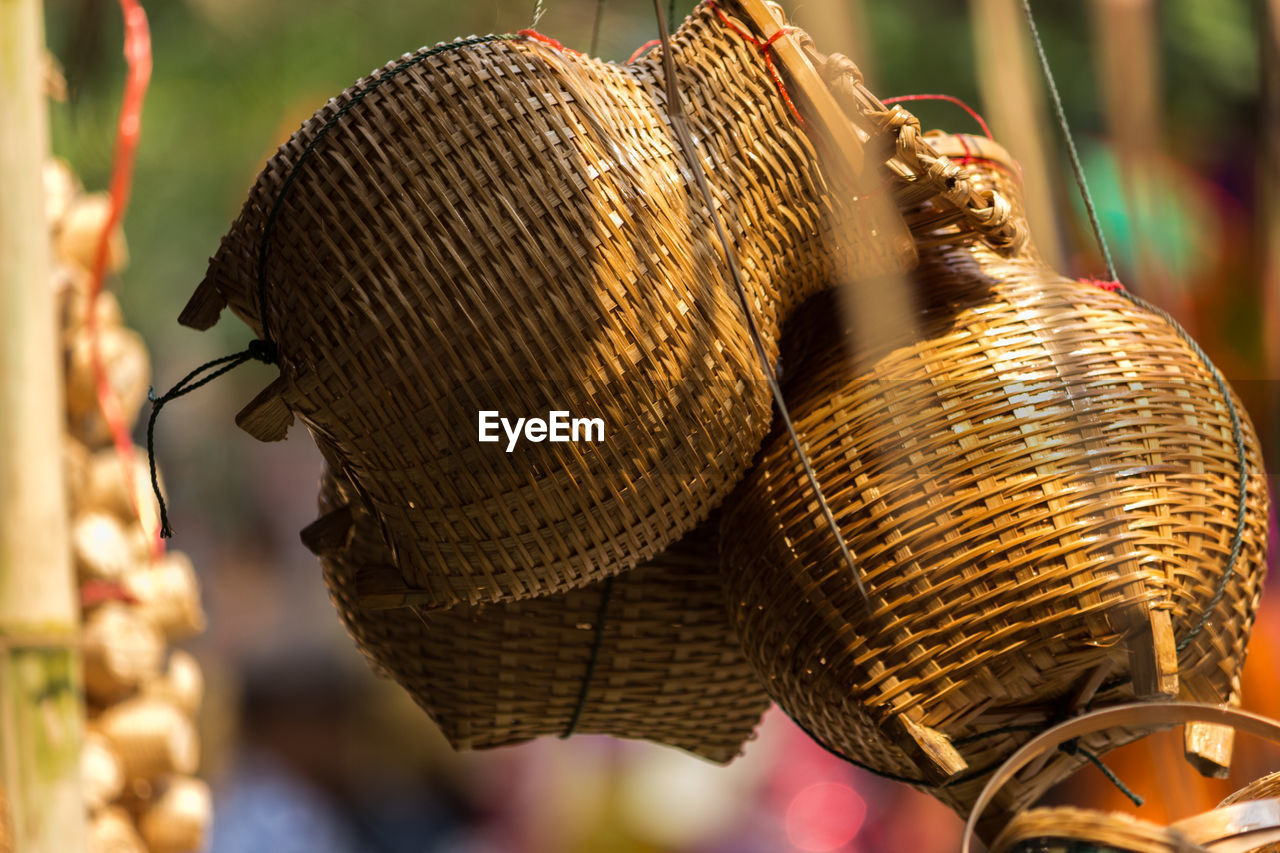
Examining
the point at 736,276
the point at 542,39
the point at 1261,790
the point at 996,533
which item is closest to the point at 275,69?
the point at 542,39

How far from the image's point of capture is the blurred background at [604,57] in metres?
0.65

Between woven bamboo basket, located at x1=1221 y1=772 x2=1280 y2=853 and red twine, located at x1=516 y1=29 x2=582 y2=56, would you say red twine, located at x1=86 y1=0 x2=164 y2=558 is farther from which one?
woven bamboo basket, located at x1=1221 y1=772 x2=1280 y2=853

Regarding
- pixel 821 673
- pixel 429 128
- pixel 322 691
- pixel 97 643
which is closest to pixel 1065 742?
pixel 821 673

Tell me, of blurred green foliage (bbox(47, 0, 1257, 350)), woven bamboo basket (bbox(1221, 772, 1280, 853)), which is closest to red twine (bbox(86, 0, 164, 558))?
blurred green foliage (bbox(47, 0, 1257, 350))

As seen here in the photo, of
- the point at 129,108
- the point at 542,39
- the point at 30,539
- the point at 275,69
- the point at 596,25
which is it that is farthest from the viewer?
the point at 129,108

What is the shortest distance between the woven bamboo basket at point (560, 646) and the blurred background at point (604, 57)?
0.75 ft

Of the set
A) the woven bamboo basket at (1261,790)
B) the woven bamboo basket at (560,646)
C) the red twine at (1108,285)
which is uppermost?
the red twine at (1108,285)

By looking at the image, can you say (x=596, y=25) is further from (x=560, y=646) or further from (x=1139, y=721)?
(x=1139, y=721)

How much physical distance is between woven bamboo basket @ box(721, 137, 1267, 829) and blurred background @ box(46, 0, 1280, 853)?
0.10 metres

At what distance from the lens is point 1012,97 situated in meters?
0.59

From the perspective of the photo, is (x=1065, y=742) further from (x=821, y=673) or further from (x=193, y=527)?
(x=193, y=527)

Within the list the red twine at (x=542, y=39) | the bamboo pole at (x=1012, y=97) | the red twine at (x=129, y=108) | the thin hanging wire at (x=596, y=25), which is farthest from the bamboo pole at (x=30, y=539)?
the red twine at (x=129, y=108)

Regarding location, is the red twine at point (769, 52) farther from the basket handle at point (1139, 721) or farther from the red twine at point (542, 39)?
the basket handle at point (1139, 721)

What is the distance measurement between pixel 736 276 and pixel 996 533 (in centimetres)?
15
